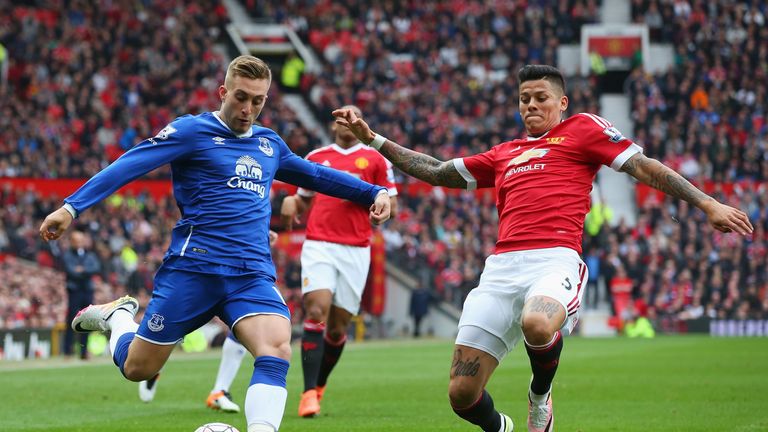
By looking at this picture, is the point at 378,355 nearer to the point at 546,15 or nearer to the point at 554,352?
the point at 554,352

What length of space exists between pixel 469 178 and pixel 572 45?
3467 centimetres

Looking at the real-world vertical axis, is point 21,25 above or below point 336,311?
above

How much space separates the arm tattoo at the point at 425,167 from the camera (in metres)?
8.73

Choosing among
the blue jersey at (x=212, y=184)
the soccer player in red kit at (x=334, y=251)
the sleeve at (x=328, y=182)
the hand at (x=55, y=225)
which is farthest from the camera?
the soccer player in red kit at (x=334, y=251)

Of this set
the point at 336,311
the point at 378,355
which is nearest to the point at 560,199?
the point at 336,311

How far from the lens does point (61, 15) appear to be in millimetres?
41750

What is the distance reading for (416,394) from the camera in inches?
531

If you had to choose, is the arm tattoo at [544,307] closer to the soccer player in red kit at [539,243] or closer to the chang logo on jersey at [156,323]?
the soccer player in red kit at [539,243]

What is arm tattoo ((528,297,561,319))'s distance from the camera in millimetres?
7410

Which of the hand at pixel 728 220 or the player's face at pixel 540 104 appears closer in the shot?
the hand at pixel 728 220

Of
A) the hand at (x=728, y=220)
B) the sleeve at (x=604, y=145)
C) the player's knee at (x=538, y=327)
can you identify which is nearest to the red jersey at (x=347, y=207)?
the sleeve at (x=604, y=145)

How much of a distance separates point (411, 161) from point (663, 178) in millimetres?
1978

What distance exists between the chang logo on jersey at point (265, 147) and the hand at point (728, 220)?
2758 millimetres

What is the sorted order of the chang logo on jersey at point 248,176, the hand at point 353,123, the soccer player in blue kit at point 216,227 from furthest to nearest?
the hand at point 353,123, the chang logo on jersey at point 248,176, the soccer player in blue kit at point 216,227
